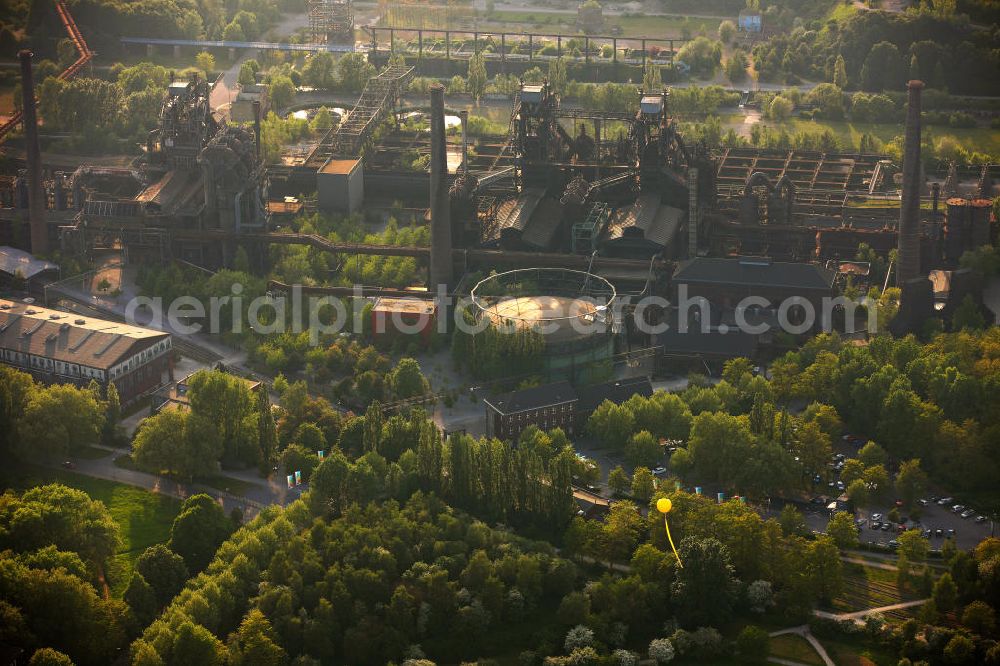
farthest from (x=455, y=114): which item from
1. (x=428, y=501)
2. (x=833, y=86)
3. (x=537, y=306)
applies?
(x=428, y=501)

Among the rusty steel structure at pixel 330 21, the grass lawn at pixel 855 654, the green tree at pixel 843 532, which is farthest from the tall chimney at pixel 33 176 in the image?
the grass lawn at pixel 855 654

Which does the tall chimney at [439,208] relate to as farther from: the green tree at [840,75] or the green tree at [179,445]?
the green tree at [840,75]

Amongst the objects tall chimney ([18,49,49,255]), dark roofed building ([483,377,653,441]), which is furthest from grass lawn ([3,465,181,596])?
tall chimney ([18,49,49,255])

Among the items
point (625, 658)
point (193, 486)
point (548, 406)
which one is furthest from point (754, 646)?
point (193, 486)

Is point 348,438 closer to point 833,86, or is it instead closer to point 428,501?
point 428,501

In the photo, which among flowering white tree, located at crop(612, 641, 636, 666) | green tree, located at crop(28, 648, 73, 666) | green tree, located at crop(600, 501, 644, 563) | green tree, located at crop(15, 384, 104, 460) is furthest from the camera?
green tree, located at crop(15, 384, 104, 460)

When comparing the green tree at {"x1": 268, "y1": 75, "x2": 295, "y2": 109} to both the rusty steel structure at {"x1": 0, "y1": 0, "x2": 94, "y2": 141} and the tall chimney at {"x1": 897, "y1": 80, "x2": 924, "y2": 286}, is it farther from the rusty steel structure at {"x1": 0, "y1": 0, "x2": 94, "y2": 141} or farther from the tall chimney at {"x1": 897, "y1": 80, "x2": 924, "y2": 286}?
the tall chimney at {"x1": 897, "y1": 80, "x2": 924, "y2": 286}

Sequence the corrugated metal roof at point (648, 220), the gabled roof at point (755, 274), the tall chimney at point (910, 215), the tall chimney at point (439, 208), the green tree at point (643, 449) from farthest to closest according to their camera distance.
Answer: the corrugated metal roof at point (648, 220)
the tall chimney at point (439, 208)
the tall chimney at point (910, 215)
the gabled roof at point (755, 274)
the green tree at point (643, 449)
